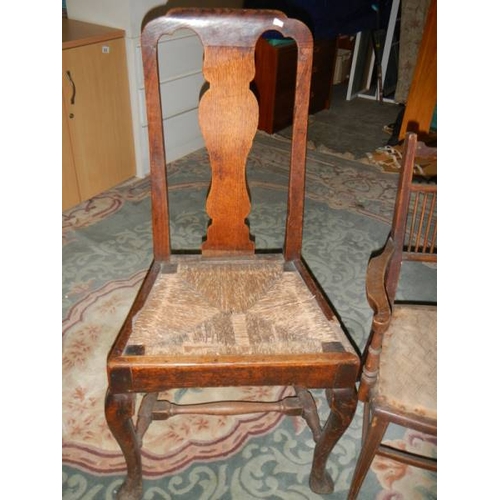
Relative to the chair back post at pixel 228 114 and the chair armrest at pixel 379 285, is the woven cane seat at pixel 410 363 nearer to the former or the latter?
the chair armrest at pixel 379 285

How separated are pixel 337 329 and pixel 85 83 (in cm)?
222

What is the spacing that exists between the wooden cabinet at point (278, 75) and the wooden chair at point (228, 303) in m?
2.74

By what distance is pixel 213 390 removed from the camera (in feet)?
5.80

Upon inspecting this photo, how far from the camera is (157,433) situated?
1614mm

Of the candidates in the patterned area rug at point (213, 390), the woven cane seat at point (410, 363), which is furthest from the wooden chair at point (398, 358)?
the patterned area rug at point (213, 390)

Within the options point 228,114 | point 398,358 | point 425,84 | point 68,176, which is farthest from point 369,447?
point 425,84

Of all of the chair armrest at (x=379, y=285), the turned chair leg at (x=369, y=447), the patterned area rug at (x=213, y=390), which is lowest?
the patterned area rug at (x=213, y=390)

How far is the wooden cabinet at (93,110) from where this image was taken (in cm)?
262

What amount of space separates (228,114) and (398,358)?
0.82m

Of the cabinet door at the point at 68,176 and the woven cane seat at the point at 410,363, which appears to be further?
the cabinet door at the point at 68,176

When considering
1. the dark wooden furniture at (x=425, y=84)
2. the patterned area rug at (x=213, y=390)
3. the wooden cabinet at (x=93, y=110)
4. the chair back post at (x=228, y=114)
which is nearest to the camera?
the chair back post at (x=228, y=114)

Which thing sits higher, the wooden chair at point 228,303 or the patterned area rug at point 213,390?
the wooden chair at point 228,303

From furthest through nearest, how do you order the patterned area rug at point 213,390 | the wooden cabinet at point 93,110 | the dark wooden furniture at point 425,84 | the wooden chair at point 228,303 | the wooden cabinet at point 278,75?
the wooden cabinet at point 278,75, the dark wooden furniture at point 425,84, the wooden cabinet at point 93,110, the patterned area rug at point 213,390, the wooden chair at point 228,303

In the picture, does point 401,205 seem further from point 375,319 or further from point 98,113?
point 98,113
